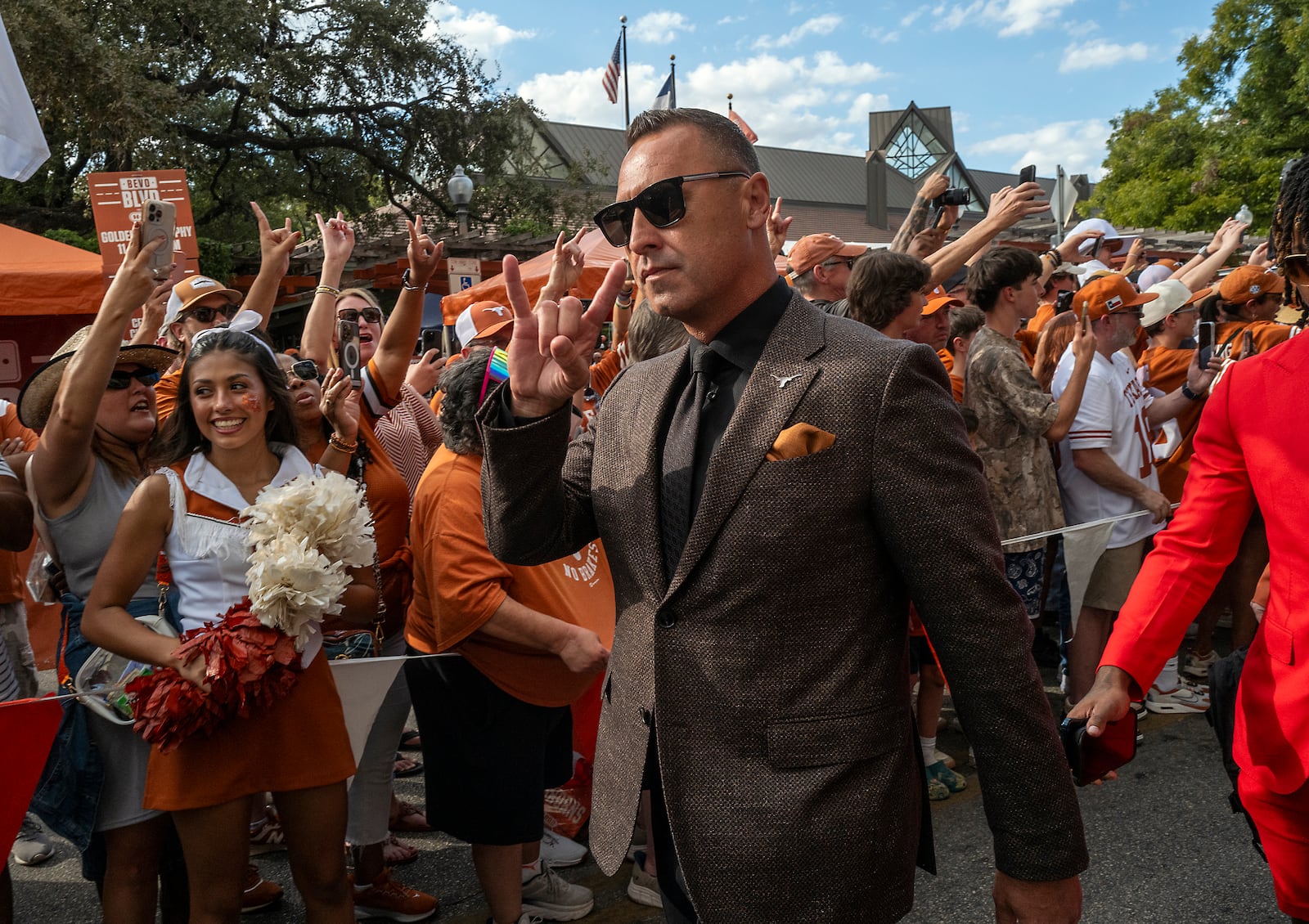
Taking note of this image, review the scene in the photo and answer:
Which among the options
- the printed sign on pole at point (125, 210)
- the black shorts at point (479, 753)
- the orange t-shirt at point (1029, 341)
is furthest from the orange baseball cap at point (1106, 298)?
the printed sign on pole at point (125, 210)

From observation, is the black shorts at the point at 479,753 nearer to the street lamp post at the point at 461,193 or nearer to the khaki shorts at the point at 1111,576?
the khaki shorts at the point at 1111,576

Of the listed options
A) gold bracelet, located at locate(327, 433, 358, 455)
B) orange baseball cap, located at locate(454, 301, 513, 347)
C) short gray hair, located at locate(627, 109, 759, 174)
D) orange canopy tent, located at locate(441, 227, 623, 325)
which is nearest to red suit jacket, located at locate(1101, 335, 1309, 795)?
short gray hair, located at locate(627, 109, 759, 174)

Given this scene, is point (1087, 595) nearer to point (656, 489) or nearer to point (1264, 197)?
point (656, 489)

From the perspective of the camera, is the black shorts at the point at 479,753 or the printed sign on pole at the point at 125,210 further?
the printed sign on pole at the point at 125,210

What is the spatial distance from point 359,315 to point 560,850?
2619mm

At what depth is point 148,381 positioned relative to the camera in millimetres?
3543

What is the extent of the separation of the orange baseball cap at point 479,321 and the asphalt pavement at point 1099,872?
2.57m

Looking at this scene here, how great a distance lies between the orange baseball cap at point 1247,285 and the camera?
23.1ft

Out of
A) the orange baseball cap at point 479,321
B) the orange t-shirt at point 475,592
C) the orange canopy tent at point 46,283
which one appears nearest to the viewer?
the orange t-shirt at point 475,592

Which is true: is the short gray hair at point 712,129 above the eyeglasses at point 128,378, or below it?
above

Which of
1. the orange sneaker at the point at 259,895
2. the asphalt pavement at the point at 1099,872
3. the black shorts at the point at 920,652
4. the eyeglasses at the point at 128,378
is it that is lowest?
the asphalt pavement at the point at 1099,872

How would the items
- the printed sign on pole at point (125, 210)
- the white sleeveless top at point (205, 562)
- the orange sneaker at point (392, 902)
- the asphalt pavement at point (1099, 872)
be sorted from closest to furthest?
1. the white sleeveless top at point (205, 562)
2. the asphalt pavement at point (1099, 872)
3. the orange sneaker at point (392, 902)
4. the printed sign on pole at point (125, 210)

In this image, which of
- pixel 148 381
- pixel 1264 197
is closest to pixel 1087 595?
pixel 148 381

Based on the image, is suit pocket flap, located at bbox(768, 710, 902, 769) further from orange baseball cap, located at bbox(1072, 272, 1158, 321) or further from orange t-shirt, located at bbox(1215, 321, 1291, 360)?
orange t-shirt, located at bbox(1215, 321, 1291, 360)
